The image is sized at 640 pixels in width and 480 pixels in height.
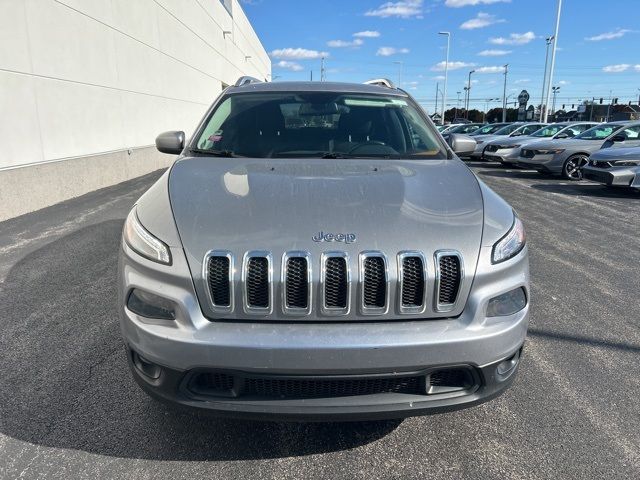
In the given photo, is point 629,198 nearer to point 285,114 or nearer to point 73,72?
point 285,114

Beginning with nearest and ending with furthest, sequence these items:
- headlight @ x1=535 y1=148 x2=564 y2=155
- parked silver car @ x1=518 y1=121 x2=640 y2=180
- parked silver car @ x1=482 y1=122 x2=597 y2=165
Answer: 1. parked silver car @ x1=518 y1=121 x2=640 y2=180
2. headlight @ x1=535 y1=148 x2=564 y2=155
3. parked silver car @ x1=482 y1=122 x2=597 y2=165

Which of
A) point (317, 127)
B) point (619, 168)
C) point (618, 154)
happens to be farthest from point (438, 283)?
point (618, 154)

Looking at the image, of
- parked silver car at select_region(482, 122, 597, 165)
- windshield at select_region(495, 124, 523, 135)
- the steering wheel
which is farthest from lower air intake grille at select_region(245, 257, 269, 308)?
windshield at select_region(495, 124, 523, 135)

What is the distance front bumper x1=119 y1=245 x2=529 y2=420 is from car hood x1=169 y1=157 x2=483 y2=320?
0.08 metres

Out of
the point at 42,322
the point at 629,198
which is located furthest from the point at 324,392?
the point at 629,198

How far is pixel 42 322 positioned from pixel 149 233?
2.14 meters

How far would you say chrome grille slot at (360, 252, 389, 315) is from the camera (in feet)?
6.80

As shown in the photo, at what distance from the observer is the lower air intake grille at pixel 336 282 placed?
6.79 feet

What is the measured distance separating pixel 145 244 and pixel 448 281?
1.40m

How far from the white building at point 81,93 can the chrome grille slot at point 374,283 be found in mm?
7084

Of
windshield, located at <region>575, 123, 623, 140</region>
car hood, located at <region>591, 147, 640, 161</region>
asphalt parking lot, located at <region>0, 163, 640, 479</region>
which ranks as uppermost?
windshield, located at <region>575, 123, 623, 140</region>

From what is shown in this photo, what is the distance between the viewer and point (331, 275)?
2074mm

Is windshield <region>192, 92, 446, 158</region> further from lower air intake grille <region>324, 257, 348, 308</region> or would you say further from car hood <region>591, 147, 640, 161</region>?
car hood <region>591, 147, 640, 161</region>

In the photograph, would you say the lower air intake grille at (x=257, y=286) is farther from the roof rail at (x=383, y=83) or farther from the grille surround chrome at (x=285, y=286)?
the roof rail at (x=383, y=83)
